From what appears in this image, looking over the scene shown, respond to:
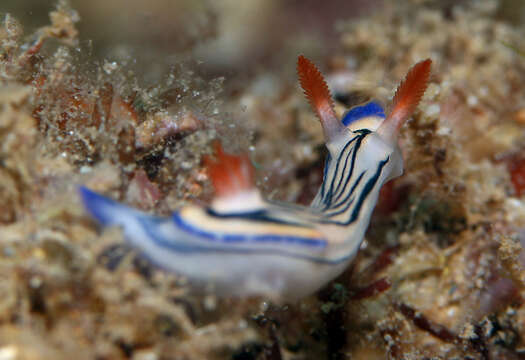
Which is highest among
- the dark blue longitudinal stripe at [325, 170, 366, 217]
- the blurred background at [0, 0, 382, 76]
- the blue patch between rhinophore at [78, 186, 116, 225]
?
the blurred background at [0, 0, 382, 76]

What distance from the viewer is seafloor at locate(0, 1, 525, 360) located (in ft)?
5.63

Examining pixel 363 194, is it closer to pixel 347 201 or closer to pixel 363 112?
pixel 347 201

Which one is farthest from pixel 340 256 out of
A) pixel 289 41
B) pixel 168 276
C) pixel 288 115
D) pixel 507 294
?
pixel 289 41

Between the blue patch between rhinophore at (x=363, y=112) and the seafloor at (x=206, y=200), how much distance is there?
505 mm

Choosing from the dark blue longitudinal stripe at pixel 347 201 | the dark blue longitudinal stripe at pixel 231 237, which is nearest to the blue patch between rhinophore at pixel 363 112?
the dark blue longitudinal stripe at pixel 347 201

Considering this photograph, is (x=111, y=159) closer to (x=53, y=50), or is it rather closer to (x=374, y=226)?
(x=53, y=50)

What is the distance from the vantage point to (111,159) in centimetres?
238

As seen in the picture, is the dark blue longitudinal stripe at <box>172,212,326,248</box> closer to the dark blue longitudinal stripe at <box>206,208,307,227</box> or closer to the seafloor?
the dark blue longitudinal stripe at <box>206,208,307,227</box>

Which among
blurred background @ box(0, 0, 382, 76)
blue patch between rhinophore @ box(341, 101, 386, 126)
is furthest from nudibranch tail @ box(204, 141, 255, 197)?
blurred background @ box(0, 0, 382, 76)

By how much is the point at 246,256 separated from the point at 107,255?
61 cm

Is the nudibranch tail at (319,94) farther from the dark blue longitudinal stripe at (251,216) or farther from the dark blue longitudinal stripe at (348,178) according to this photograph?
the dark blue longitudinal stripe at (251,216)

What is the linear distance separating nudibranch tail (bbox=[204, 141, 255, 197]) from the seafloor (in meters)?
0.45

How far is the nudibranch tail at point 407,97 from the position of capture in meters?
2.36

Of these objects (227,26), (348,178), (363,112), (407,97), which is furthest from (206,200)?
(227,26)
